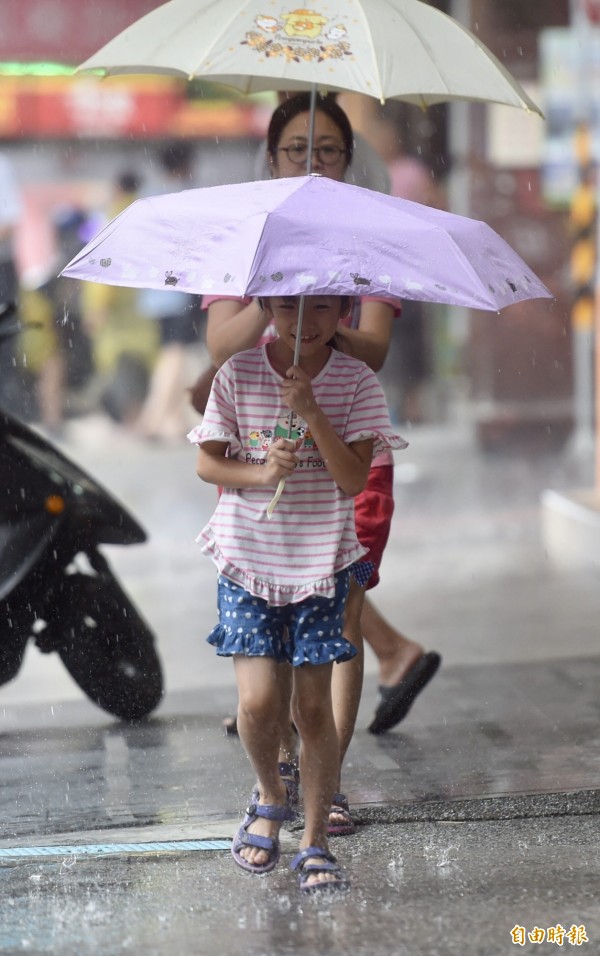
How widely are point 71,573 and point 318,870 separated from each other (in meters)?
1.80

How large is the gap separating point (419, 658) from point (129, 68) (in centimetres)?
198

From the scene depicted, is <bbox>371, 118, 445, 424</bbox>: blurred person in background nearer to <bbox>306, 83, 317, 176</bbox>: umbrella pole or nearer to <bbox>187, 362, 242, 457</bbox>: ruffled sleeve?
<bbox>306, 83, 317, 176</bbox>: umbrella pole

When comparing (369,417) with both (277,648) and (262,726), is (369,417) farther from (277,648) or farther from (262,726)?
(262,726)

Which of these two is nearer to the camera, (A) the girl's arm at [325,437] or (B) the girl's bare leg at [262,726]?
(A) the girl's arm at [325,437]

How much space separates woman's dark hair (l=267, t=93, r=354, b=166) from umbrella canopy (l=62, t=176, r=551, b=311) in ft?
1.85

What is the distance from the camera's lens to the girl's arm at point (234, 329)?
405cm

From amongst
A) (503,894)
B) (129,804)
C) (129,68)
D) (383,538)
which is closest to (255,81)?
(129,68)

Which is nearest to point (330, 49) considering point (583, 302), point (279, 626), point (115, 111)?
point (279, 626)

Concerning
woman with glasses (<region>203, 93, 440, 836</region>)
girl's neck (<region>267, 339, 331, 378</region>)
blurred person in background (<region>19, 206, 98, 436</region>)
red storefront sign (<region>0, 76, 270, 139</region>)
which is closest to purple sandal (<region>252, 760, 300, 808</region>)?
woman with glasses (<region>203, 93, 440, 836</region>)

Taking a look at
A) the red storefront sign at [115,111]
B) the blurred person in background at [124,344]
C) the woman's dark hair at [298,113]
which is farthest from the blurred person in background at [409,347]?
the woman's dark hair at [298,113]

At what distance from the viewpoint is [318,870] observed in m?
3.62

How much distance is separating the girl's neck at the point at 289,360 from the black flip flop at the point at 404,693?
1493mm

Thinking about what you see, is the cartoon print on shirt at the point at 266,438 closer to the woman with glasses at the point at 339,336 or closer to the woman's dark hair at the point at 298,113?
the woman with glasses at the point at 339,336

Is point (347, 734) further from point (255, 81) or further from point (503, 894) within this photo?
point (255, 81)
